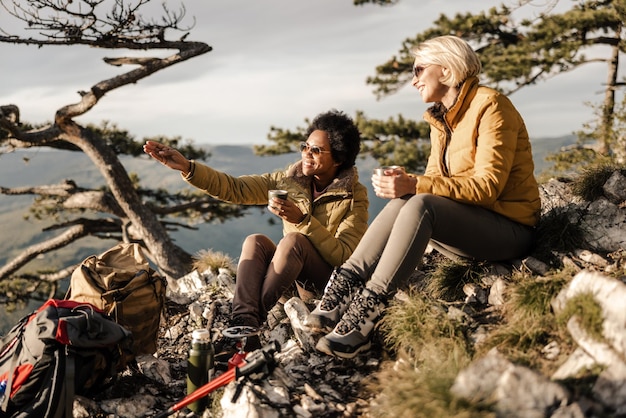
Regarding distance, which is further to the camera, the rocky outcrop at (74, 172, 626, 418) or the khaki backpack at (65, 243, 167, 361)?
the khaki backpack at (65, 243, 167, 361)

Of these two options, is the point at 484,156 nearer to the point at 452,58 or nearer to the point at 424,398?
the point at 452,58

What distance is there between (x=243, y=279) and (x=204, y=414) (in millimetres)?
1228

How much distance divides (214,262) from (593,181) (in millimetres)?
4736

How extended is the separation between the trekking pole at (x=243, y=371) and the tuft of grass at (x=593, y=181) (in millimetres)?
3533

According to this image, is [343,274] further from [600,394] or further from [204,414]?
[600,394]

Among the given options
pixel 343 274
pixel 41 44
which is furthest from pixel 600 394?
pixel 41 44

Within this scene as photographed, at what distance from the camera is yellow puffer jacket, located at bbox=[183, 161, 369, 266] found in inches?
199

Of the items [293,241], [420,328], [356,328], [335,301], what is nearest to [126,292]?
[293,241]

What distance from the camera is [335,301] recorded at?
4344 millimetres

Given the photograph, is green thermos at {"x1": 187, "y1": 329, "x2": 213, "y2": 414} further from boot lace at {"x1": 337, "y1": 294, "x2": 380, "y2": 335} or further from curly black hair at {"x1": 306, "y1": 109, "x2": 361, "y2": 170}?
curly black hair at {"x1": 306, "y1": 109, "x2": 361, "y2": 170}

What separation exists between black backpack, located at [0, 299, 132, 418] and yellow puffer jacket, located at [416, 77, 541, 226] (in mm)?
2555

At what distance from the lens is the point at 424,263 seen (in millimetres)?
6074

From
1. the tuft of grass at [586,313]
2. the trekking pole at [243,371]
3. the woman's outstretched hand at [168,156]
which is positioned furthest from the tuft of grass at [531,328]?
the woman's outstretched hand at [168,156]

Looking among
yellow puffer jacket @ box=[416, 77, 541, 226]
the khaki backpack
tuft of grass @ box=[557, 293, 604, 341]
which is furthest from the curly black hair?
tuft of grass @ box=[557, 293, 604, 341]
